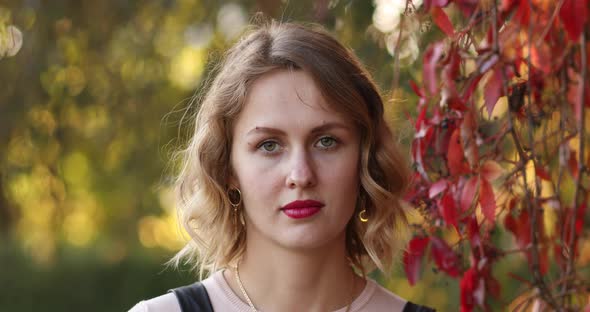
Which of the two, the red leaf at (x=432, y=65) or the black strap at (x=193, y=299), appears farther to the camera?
the black strap at (x=193, y=299)

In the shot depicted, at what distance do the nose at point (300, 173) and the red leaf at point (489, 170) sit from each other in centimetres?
61

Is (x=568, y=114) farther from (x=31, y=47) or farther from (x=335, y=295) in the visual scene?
(x=31, y=47)

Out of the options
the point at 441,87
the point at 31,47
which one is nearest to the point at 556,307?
the point at 441,87

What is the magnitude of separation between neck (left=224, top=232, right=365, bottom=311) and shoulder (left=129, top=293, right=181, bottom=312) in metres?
0.15

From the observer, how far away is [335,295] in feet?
7.25

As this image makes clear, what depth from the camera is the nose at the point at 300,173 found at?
77.1 inches

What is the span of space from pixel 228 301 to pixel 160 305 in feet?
0.53

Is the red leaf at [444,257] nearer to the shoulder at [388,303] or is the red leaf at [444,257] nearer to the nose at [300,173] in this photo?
the nose at [300,173]

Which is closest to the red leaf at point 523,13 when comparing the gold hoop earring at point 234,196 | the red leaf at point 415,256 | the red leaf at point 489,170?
the red leaf at point 489,170

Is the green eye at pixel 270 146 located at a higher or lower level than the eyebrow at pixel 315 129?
lower

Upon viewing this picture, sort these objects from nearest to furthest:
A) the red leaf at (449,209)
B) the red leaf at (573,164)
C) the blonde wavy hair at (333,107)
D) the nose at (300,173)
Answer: the red leaf at (573,164)
the red leaf at (449,209)
the nose at (300,173)
the blonde wavy hair at (333,107)

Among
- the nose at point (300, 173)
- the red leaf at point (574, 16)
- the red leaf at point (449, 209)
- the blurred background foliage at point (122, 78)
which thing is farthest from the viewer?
→ the blurred background foliage at point (122, 78)

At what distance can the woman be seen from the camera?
2.02 meters

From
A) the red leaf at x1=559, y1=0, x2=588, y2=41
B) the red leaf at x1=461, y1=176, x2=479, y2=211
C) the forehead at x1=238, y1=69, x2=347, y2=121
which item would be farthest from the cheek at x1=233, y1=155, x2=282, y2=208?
the red leaf at x1=559, y1=0, x2=588, y2=41
